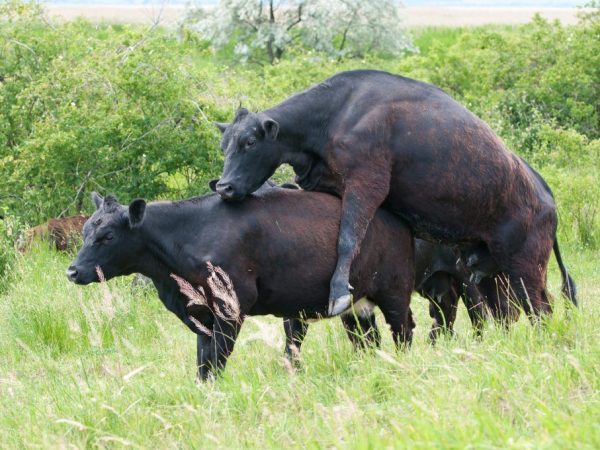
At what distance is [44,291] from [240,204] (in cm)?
412

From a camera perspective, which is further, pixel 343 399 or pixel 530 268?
pixel 530 268

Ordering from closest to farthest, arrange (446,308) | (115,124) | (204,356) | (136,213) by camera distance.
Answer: (204,356)
(136,213)
(446,308)
(115,124)

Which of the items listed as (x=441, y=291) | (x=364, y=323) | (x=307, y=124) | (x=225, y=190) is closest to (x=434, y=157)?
(x=307, y=124)

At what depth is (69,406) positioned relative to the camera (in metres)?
7.16

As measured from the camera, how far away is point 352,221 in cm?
840

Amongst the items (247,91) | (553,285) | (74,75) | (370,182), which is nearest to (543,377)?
(370,182)

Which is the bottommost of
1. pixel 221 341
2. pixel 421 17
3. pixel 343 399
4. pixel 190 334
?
pixel 421 17

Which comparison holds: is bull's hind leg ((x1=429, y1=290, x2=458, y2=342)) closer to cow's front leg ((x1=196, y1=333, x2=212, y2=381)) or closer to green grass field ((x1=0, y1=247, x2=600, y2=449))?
green grass field ((x1=0, y1=247, x2=600, y2=449))

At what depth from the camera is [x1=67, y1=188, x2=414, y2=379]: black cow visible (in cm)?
855

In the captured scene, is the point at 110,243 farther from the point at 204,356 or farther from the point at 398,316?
the point at 398,316

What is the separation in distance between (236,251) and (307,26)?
3177cm

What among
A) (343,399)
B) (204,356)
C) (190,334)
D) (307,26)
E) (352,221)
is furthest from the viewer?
(307,26)

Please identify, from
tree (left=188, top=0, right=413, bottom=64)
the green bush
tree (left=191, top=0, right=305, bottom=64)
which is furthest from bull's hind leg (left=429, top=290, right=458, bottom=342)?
tree (left=191, top=0, right=305, bottom=64)

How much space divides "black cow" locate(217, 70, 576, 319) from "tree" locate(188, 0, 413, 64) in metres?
30.4
